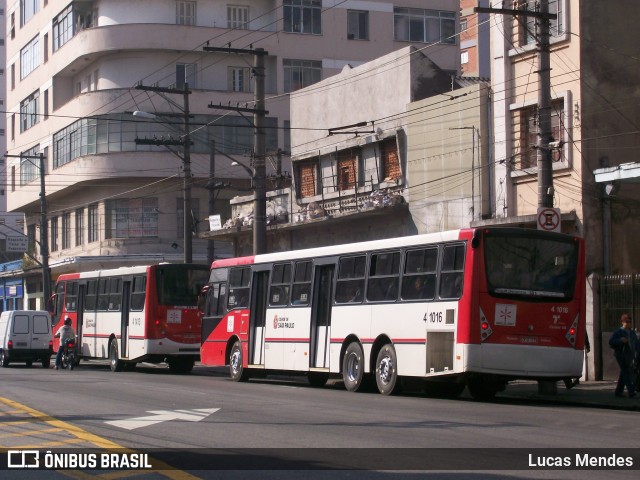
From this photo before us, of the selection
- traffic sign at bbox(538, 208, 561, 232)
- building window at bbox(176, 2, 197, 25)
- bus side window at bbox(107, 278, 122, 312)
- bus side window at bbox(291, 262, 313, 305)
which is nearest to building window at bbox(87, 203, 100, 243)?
building window at bbox(176, 2, 197, 25)

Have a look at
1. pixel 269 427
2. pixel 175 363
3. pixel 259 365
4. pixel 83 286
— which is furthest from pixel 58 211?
pixel 269 427

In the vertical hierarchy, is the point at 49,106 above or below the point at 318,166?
above

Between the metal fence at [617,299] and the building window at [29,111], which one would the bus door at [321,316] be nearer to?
the metal fence at [617,299]

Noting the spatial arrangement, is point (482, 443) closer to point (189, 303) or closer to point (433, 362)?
point (433, 362)

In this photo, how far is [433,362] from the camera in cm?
1964

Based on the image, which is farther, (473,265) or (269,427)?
(473,265)

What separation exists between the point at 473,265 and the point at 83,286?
2071 centimetres

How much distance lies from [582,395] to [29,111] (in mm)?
54035

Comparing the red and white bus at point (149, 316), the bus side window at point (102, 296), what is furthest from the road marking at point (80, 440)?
the bus side window at point (102, 296)

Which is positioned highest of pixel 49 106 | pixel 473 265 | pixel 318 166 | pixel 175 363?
pixel 49 106

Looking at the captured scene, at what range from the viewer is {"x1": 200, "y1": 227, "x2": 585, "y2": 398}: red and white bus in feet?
61.9

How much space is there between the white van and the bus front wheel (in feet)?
58.7

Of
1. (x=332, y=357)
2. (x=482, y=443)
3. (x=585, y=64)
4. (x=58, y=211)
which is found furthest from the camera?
(x=58, y=211)

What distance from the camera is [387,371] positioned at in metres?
21.2
